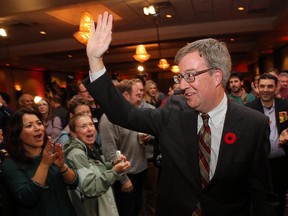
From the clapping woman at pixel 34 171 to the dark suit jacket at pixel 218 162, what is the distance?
705 millimetres

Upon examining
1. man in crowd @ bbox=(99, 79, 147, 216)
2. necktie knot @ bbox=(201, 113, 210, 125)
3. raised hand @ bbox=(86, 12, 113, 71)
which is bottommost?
man in crowd @ bbox=(99, 79, 147, 216)

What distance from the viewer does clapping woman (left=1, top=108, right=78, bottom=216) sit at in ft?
5.45

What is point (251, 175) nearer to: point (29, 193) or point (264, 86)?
point (29, 193)

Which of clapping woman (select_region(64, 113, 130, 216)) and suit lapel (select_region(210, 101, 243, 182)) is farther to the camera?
clapping woman (select_region(64, 113, 130, 216))

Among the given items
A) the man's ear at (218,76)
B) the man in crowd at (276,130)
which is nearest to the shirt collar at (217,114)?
the man's ear at (218,76)

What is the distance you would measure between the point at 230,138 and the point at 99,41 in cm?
70

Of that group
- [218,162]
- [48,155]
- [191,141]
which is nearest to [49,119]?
[48,155]

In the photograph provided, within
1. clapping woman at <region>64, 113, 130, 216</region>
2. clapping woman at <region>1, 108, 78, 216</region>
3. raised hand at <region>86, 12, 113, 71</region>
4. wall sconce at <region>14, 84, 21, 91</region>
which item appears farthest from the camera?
wall sconce at <region>14, 84, 21, 91</region>

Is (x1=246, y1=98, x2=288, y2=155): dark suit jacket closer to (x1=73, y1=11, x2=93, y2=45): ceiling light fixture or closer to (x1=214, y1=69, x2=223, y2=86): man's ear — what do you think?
(x1=214, y1=69, x2=223, y2=86): man's ear

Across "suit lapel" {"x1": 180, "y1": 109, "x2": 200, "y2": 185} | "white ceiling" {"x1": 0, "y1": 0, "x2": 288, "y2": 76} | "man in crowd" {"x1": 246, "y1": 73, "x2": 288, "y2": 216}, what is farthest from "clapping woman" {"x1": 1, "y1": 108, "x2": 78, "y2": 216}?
"white ceiling" {"x1": 0, "y1": 0, "x2": 288, "y2": 76}

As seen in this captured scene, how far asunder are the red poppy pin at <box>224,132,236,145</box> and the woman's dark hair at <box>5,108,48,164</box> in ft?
4.03

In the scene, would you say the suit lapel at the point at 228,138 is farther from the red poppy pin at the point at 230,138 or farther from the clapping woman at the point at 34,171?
the clapping woman at the point at 34,171

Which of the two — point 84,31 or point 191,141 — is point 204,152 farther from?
point 84,31

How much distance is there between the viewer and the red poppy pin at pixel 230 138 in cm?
128
